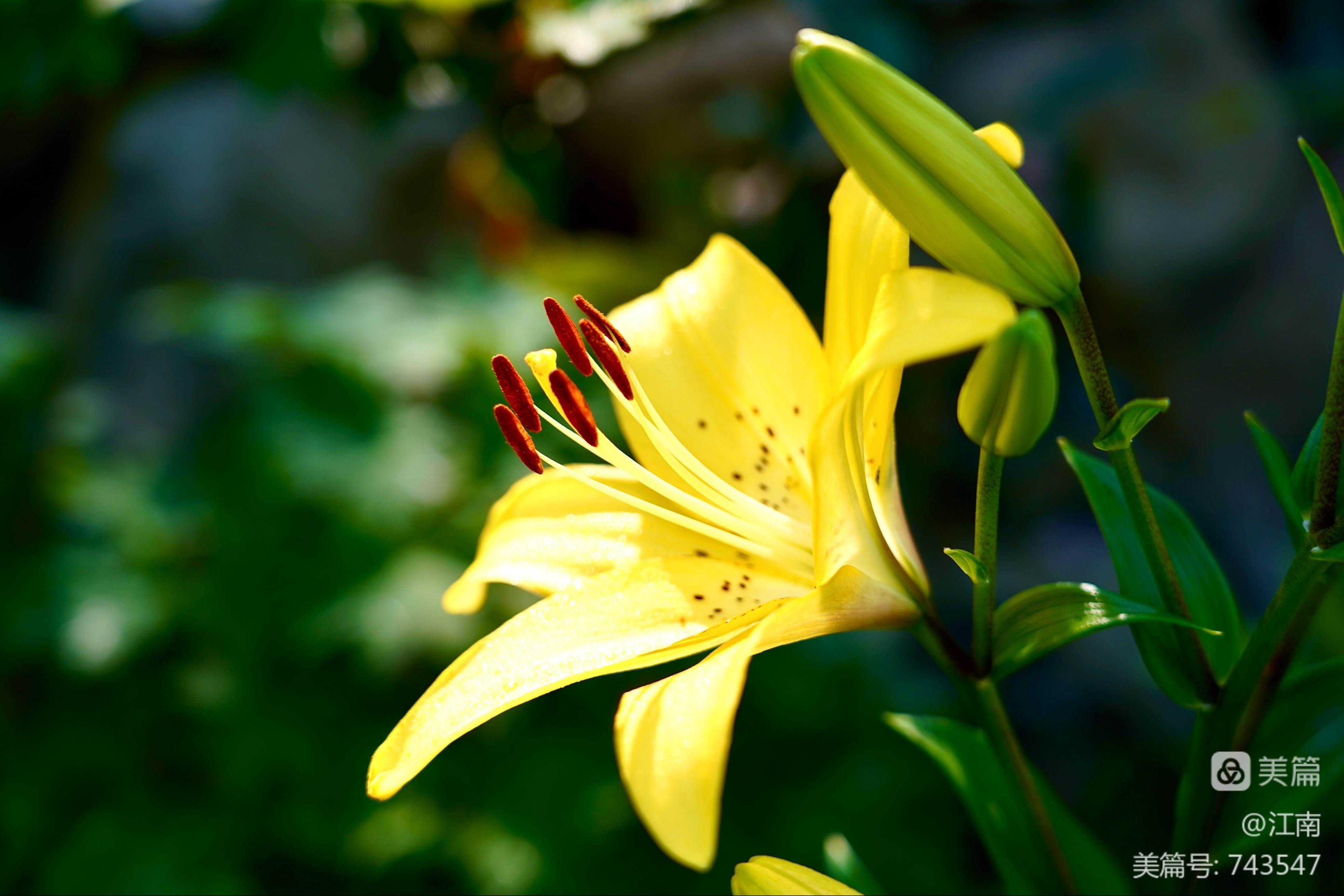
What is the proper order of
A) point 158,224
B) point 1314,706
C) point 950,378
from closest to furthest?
point 1314,706, point 950,378, point 158,224

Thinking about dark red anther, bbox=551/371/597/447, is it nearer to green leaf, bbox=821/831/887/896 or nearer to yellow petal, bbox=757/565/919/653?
yellow petal, bbox=757/565/919/653

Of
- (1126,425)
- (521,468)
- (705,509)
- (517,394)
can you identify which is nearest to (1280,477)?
(1126,425)

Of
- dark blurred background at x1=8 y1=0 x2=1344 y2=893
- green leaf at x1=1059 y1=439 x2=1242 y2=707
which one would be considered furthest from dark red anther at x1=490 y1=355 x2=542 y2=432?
dark blurred background at x1=8 y1=0 x2=1344 y2=893

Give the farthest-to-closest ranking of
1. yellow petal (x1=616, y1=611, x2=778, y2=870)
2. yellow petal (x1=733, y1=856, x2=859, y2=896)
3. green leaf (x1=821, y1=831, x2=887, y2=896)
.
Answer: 1. green leaf (x1=821, y1=831, x2=887, y2=896)
2. yellow petal (x1=733, y1=856, x2=859, y2=896)
3. yellow petal (x1=616, y1=611, x2=778, y2=870)

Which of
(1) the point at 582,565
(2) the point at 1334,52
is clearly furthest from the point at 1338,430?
(2) the point at 1334,52

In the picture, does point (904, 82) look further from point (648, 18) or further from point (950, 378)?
point (950, 378)

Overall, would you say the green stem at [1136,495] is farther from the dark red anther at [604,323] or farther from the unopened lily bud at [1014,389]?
the dark red anther at [604,323]

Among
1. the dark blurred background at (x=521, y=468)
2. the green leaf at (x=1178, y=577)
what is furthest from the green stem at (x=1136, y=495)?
the dark blurred background at (x=521, y=468)

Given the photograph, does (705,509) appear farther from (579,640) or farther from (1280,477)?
(1280,477)
